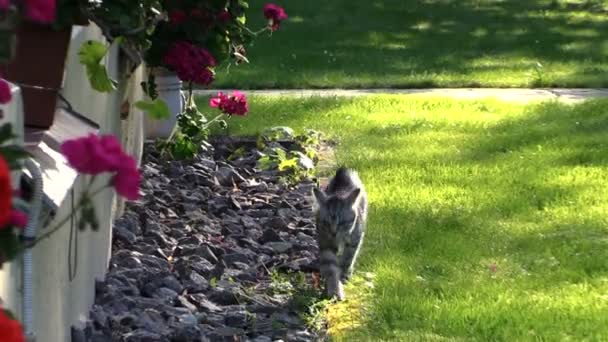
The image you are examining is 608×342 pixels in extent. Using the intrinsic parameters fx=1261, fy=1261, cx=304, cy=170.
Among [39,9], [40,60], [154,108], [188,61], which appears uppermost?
[39,9]

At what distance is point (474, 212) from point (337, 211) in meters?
2.00

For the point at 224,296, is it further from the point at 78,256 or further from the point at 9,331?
the point at 9,331

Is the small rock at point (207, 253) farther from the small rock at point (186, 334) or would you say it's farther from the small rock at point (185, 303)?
the small rock at point (186, 334)

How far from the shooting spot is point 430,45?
685 inches

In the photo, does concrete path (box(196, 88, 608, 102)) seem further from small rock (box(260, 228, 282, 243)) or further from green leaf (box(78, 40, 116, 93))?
green leaf (box(78, 40, 116, 93))

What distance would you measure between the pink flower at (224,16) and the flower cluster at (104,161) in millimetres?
6130

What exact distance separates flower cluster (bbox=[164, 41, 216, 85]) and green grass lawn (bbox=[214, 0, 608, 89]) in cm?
594

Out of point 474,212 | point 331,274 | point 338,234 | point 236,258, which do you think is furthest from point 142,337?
point 474,212

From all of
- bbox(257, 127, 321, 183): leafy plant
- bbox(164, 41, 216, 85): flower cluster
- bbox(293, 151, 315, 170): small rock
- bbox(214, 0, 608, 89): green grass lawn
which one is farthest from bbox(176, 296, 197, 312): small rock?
bbox(214, 0, 608, 89): green grass lawn

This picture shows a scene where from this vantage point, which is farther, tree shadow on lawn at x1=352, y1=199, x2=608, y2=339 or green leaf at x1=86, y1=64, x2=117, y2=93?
tree shadow on lawn at x1=352, y1=199, x2=608, y2=339

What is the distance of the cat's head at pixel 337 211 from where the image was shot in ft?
22.5

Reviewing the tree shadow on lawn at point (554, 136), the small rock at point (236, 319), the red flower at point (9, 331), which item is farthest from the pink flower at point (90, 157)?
the tree shadow on lawn at point (554, 136)

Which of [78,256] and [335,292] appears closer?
[78,256]

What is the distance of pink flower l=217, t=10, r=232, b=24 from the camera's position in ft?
27.4
